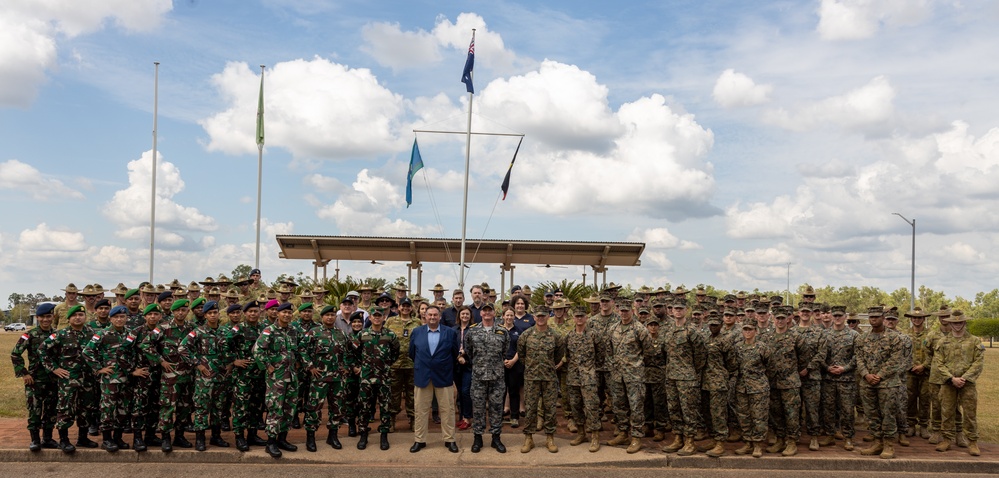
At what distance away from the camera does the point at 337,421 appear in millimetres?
8773

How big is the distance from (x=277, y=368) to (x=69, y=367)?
8.11ft

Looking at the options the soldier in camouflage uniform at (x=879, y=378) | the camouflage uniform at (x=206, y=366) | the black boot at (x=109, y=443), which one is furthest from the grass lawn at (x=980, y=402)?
the camouflage uniform at (x=206, y=366)

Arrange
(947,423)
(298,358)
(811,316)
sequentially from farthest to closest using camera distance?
(811,316) < (947,423) < (298,358)

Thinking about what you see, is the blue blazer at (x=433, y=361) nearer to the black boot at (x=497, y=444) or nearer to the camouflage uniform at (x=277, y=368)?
the black boot at (x=497, y=444)

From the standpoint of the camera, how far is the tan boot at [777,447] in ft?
28.7

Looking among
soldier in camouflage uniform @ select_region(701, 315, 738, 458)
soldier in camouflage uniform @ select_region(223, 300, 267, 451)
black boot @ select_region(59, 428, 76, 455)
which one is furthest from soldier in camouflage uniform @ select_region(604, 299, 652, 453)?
black boot @ select_region(59, 428, 76, 455)

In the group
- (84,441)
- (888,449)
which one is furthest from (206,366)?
(888,449)

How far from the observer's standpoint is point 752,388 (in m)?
8.55

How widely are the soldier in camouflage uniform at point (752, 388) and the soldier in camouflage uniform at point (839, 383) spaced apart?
994mm

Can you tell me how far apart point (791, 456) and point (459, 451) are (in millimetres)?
4108

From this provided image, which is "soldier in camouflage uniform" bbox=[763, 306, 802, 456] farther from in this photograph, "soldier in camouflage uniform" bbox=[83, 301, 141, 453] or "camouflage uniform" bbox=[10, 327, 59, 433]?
"camouflage uniform" bbox=[10, 327, 59, 433]

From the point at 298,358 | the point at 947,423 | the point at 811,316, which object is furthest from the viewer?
the point at 811,316

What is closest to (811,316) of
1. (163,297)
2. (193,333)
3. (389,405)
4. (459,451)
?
(459,451)

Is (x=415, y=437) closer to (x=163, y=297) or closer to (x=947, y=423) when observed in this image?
(x=163, y=297)
